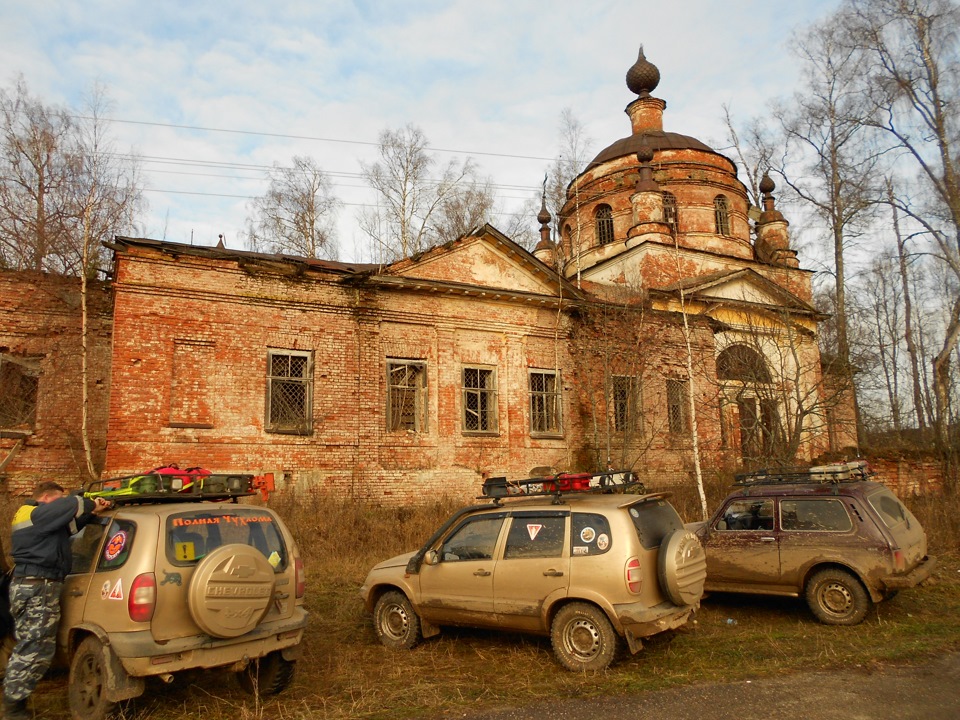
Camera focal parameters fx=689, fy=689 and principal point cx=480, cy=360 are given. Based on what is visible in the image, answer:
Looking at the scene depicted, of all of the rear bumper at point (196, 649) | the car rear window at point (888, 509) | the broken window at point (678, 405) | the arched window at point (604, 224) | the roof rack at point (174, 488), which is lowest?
the rear bumper at point (196, 649)

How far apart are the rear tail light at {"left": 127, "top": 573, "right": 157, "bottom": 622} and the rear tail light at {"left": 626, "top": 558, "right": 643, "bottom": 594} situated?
12.5 feet

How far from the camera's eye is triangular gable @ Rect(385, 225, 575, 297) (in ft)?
57.3

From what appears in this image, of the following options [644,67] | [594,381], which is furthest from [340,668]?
[644,67]

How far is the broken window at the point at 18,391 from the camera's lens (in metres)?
16.0

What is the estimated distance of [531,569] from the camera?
6.53 m

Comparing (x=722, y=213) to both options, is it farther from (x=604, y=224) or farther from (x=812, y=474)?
(x=812, y=474)

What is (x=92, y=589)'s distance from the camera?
5.23 m

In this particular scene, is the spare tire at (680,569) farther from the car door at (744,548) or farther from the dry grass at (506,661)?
the car door at (744,548)

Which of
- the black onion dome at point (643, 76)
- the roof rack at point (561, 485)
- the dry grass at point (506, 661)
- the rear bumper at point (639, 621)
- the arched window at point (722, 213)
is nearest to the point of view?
the dry grass at point (506, 661)

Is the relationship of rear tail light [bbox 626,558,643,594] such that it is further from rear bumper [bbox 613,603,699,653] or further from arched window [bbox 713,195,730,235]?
arched window [bbox 713,195,730,235]

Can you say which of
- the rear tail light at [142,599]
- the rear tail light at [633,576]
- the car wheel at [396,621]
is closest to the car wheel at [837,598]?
the rear tail light at [633,576]

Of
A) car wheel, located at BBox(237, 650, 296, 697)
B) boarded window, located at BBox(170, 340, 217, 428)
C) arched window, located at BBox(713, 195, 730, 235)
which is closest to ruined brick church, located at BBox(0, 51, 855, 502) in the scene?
boarded window, located at BBox(170, 340, 217, 428)

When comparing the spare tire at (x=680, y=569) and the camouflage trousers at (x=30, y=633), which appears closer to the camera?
the camouflage trousers at (x=30, y=633)

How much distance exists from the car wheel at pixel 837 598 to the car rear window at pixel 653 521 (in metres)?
2.34
